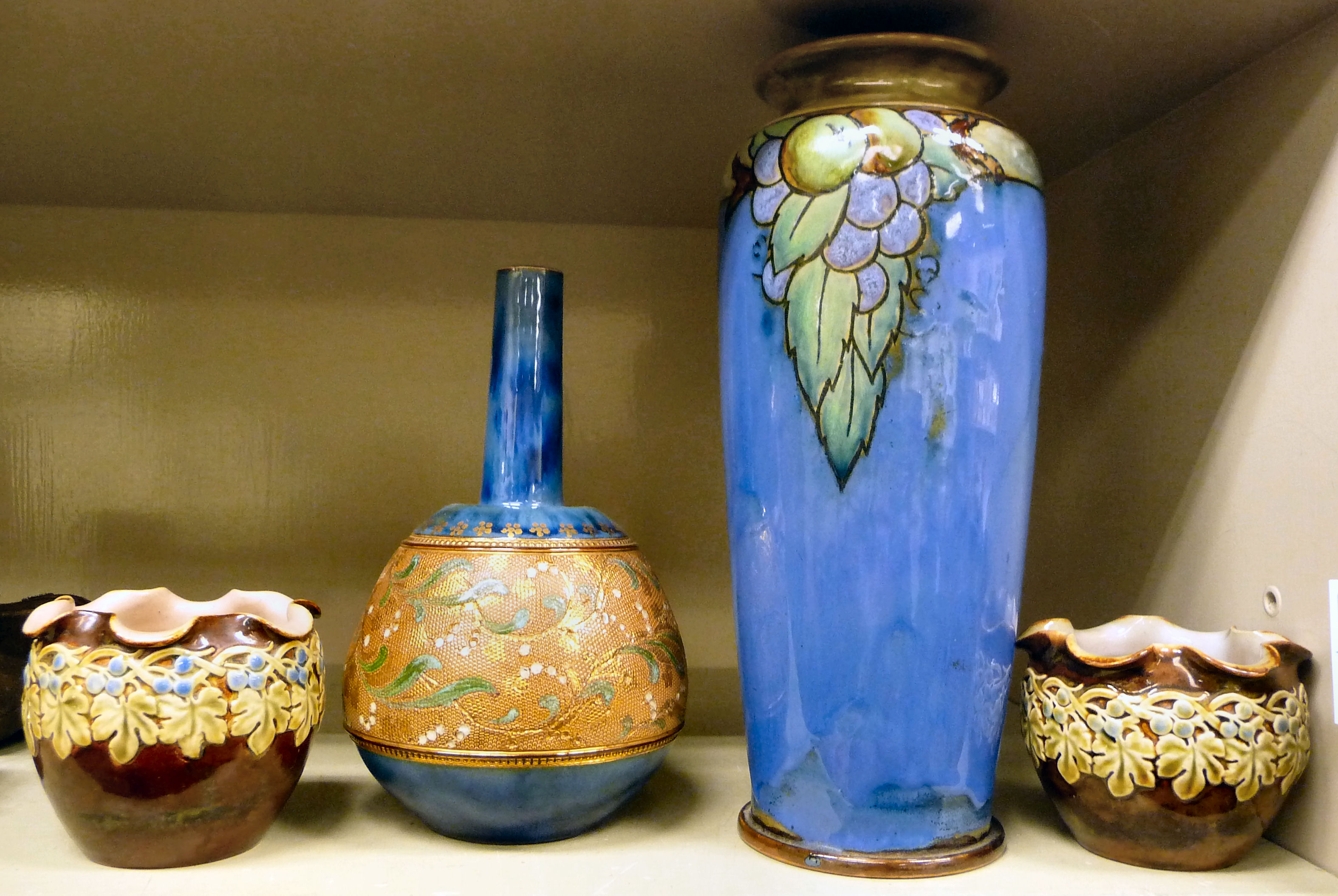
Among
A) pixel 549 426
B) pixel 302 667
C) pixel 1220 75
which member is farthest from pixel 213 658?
pixel 1220 75

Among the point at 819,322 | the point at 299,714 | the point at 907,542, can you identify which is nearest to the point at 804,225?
the point at 819,322

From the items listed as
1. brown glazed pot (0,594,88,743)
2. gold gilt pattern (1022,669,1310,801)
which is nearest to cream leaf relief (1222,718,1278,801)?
gold gilt pattern (1022,669,1310,801)

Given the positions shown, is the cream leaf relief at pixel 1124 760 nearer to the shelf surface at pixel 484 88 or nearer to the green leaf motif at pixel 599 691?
the green leaf motif at pixel 599 691

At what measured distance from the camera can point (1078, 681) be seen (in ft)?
1.96

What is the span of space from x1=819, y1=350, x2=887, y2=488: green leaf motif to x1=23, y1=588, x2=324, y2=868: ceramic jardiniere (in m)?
0.31

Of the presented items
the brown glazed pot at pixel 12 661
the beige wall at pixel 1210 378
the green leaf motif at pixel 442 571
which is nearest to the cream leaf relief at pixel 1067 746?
the beige wall at pixel 1210 378

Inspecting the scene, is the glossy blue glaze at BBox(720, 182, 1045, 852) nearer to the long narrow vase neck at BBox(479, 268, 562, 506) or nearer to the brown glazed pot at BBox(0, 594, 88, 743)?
the long narrow vase neck at BBox(479, 268, 562, 506)

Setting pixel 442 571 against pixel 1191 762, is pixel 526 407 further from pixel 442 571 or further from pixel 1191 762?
pixel 1191 762

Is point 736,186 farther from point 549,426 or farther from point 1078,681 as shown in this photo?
point 1078,681

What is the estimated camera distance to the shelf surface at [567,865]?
22.0 inches

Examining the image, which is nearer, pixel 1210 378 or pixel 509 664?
pixel 509 664

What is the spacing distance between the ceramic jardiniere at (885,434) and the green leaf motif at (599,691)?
90 mm

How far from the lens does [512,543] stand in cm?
63

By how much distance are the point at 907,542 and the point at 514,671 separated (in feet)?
0.72
